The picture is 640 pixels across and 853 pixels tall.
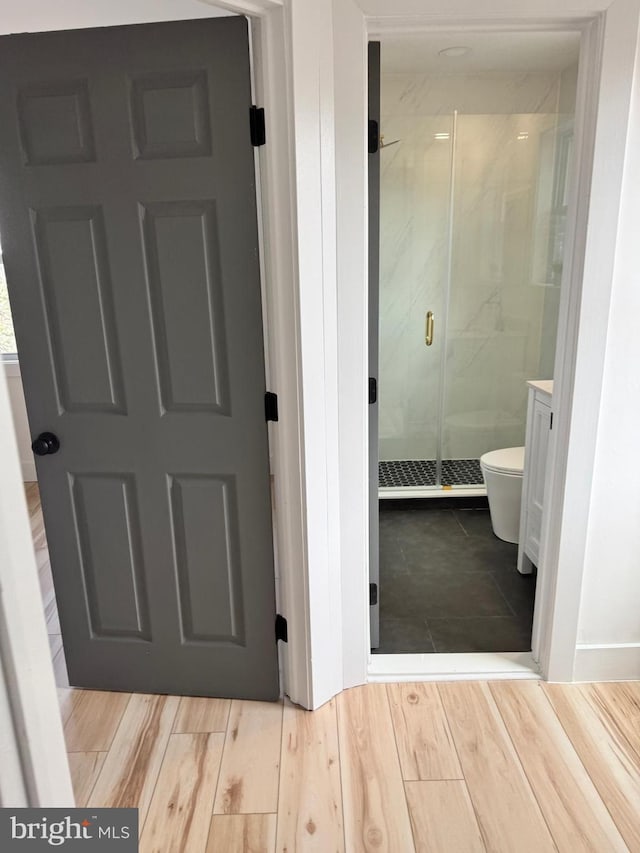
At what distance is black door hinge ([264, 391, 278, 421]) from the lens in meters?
A: 1.86

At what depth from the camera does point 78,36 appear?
5.40 ft

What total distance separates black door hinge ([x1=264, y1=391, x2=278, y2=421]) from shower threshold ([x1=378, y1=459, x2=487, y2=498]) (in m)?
2.02

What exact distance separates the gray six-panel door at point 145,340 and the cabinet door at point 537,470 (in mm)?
1303

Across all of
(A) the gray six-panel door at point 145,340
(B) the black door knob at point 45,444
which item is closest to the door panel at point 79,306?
(A) the gray six-panel door at point 145,340

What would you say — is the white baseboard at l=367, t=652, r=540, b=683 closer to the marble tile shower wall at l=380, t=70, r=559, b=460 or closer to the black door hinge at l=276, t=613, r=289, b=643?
the black door hinge at l=276, t=613, r=289, b=643

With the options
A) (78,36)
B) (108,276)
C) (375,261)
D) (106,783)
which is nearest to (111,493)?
(108,276)

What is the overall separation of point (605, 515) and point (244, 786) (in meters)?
1.45

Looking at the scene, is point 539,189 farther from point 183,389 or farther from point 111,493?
point 111,493

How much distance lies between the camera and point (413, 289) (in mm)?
3996

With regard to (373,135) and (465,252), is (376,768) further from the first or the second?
(465,252)

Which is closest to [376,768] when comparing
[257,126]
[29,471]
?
[257,126]

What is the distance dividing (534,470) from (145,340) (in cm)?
177

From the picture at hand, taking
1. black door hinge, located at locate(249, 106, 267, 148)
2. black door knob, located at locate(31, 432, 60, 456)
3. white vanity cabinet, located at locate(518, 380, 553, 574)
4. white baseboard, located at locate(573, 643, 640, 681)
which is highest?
black door hinge, located at locate(249, 106, 267, 148)

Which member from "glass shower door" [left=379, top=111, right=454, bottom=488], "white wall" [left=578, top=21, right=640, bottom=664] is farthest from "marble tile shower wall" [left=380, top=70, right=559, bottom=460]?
"white wall" [left=578, top=21, right=640, bottom=664]
